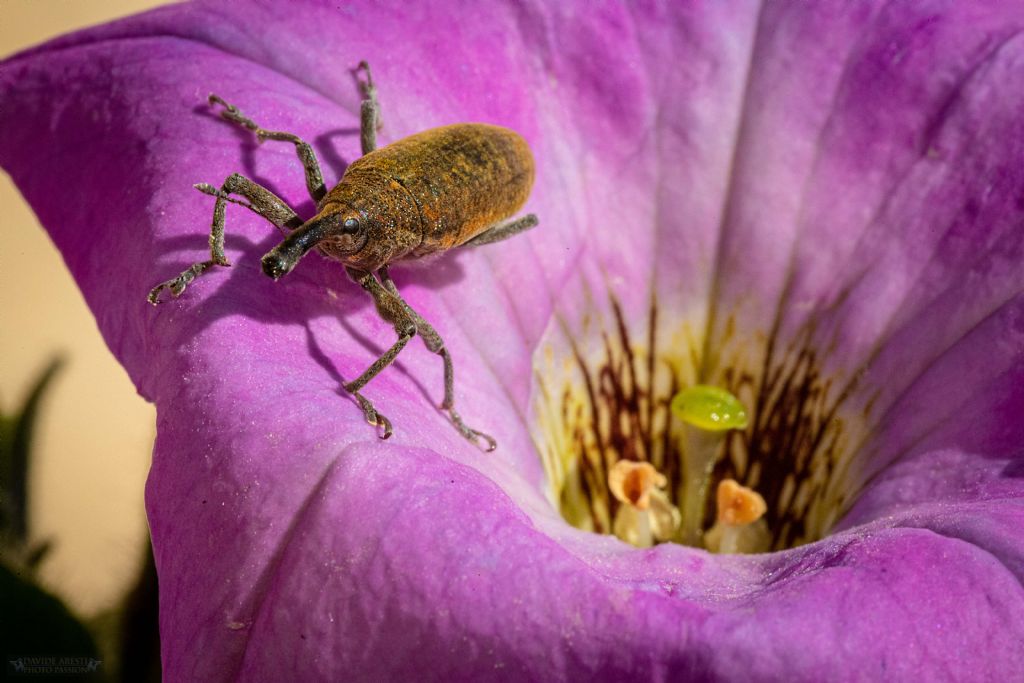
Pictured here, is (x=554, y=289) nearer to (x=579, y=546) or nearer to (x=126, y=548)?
(x=579, y=546)

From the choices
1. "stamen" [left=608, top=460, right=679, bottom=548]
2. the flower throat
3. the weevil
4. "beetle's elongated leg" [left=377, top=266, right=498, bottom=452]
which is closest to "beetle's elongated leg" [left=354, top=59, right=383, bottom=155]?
the weevil

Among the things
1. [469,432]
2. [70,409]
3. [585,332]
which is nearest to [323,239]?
[469,432]

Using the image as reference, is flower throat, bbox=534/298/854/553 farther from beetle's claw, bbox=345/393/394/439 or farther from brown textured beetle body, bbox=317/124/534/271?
beetle's claw, bbox=345/393/394/439

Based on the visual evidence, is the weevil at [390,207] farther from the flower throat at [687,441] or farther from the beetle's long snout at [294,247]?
the flower throat at [687,441]

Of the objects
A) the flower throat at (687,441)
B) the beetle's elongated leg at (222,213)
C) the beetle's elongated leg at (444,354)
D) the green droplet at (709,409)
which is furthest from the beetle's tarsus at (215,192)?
the green droplet at (709,409)

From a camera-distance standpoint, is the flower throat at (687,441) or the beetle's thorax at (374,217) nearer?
the beetle's thorax at (374,217)

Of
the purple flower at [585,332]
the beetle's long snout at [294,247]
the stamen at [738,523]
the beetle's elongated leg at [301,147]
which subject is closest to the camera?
the purple flower at [585,332]

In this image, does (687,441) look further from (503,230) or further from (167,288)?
(167,288)

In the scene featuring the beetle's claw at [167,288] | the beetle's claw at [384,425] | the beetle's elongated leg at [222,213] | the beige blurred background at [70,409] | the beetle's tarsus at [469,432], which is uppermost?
the beetle's elongated leg at [222,213]
